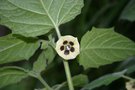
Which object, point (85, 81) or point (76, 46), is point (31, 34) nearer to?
point (76, 46)

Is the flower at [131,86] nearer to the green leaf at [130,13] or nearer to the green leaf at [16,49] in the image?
the green leaf at [16,49]

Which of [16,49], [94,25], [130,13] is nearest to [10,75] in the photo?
[16,49]

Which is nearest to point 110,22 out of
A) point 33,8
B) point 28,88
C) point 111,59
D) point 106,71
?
point 106,71

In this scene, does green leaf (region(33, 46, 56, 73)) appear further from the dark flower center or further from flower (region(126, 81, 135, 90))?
flower (region(126, 81, 135, 90))

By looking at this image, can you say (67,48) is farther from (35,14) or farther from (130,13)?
(130,13)

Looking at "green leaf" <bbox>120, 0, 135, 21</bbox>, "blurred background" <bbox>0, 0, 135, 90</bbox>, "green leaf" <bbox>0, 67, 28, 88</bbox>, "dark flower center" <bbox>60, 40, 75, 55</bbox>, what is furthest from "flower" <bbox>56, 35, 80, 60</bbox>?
"blurred background" <bbox>0, 0, 135, 90</bbox>

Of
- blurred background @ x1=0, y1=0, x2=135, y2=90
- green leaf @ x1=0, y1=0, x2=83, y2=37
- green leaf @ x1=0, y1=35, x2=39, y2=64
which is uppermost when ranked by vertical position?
green leaf @ x1=0, y1=0, x2=83, y2=37
